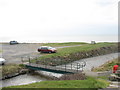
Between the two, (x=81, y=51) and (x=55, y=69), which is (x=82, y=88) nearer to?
(x=55, y=69)

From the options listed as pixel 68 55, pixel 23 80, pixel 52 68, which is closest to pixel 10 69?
pixel 23 80

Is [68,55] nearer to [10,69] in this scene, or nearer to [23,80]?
[10,69]

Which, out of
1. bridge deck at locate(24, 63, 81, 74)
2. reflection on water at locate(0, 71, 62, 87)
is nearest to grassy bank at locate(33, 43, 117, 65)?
bridge deck at locate(24, 63, 81, 74)

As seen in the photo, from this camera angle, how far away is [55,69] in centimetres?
2102

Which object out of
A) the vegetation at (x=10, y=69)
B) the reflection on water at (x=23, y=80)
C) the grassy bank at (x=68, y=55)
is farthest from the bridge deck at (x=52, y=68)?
the grassy bank at (x=68, y=55)

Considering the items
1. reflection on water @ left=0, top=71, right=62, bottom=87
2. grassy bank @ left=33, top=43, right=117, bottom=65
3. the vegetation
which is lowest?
reflection on water @ left=0, top=71, right=62, bottom=87

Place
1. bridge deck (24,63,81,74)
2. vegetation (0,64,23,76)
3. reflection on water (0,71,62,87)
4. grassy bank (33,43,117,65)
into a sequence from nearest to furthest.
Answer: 1. reflection on water (0,71,62,87)
2. bridge deck (24,63,81,74)
3. vegetation (0,64,23,76)
4. grassy bank (33,43,117,65)

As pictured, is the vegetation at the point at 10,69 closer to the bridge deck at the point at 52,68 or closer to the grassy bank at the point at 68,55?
the bridge deck at the point at 52,68

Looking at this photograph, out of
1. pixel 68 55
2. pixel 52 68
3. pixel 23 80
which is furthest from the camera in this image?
pixel 68 55

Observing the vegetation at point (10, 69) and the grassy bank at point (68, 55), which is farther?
the grassy bank at point (68, 55)

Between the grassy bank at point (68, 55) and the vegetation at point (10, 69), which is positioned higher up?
the grassy bank at point (68, 55)

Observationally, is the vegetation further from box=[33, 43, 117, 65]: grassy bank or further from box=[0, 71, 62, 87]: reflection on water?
box=[33, 43, 117, 65]: grassy bank

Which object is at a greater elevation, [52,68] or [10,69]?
[52,68]

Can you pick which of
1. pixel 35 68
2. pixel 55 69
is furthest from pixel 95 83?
pixel 35 68
